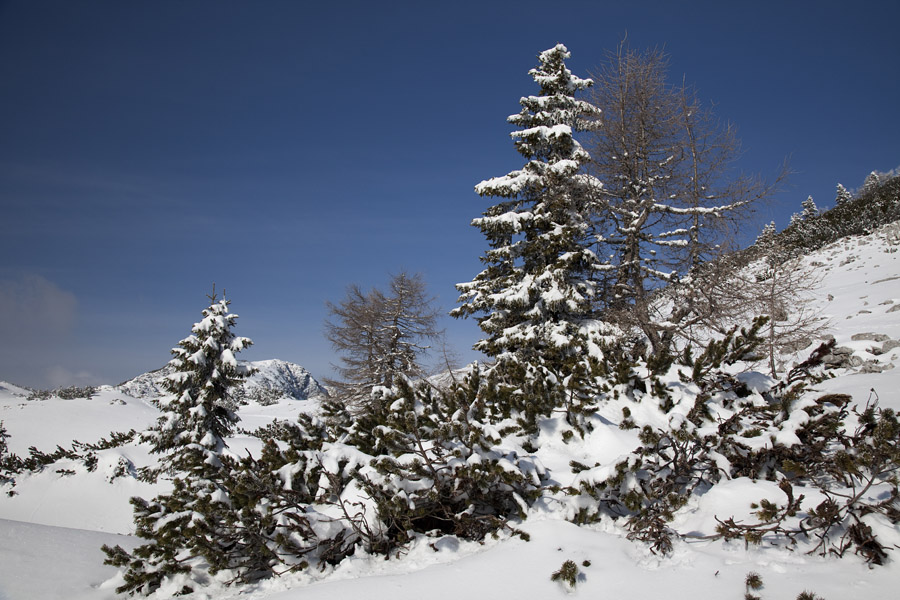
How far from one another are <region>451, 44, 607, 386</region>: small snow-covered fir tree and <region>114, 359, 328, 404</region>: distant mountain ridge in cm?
2976

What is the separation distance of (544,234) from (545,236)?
7 cm

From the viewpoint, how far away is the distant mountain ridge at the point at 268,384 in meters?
42.1

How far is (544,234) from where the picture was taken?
11133 mm

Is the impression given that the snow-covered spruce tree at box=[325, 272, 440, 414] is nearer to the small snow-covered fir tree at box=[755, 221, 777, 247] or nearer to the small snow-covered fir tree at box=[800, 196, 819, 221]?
the small snow-covered fir tree at box=[755, 221, 777, 247]

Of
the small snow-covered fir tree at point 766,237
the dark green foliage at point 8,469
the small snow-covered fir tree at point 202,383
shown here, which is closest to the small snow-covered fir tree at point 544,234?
A: the small snow-covered fir tree at point 766,237

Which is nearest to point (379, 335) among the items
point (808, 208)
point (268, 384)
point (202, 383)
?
point (202, 383)

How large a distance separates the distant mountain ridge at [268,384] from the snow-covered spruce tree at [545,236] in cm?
2971

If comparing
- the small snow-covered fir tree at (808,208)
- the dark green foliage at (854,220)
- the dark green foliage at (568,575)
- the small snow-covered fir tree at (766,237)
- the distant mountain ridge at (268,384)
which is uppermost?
the small snow-covered fir tree at (808,208)

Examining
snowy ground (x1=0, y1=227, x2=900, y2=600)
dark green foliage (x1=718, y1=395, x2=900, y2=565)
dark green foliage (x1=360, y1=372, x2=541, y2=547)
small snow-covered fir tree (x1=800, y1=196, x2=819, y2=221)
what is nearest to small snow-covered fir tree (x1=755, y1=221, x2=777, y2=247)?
snowy ground (x1=0, y1=227, x2=900, y2=600)

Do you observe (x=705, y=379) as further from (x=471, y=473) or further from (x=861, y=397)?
(x=471, y=473)

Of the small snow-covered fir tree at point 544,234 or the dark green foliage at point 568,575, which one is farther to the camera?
the small snow-covered fir tree at point 544,234

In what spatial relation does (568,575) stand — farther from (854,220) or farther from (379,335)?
(854,220)

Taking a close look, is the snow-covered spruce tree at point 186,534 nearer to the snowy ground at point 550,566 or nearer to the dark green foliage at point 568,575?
the snowy ground at point 550,566

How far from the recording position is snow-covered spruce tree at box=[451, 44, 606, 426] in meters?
10.8
